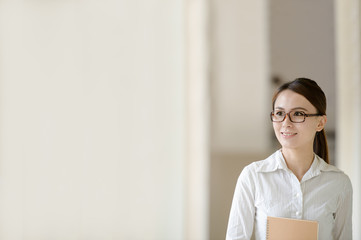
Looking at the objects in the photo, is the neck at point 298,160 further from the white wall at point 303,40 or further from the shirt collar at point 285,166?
the white wall at point 303,40

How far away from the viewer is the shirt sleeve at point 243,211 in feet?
2.30

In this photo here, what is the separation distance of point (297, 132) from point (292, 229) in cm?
16

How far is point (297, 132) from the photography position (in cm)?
67

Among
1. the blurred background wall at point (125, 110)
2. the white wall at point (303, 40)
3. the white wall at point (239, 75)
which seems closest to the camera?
the white wall at point (303, 40)

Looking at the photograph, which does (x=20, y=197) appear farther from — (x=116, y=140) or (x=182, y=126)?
(x=182, y=126)

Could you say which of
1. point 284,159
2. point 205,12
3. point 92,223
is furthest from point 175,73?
point 284,159

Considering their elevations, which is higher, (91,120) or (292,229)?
Answer: (91,120)

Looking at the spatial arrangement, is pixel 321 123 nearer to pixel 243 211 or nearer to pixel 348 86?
pixel 243 211

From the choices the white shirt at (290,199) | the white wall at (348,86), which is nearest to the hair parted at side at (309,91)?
the white shirt at (290,199)

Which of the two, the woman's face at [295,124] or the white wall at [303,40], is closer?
the woman's face at [295,124]

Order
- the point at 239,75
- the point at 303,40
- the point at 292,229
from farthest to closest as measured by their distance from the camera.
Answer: the point at 239,75, the point at 303,40, the point at 292,229

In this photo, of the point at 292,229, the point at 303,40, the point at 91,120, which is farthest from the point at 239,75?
the point at 292,229

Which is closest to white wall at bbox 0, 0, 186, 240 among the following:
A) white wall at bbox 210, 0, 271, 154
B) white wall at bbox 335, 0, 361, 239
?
white wall at bbox 210, 0, 271, 154

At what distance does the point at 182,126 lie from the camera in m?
2.21
